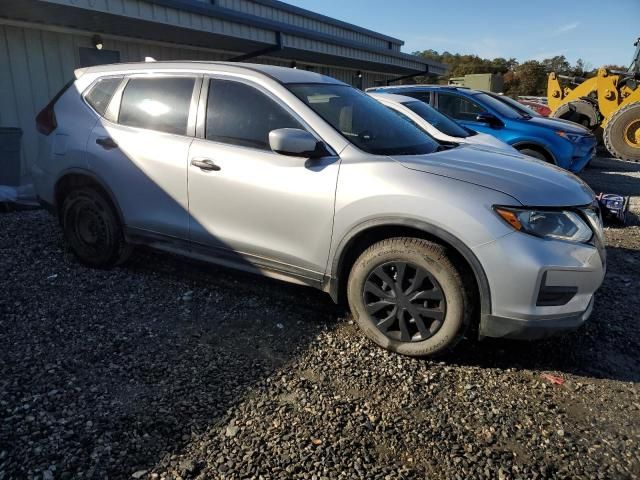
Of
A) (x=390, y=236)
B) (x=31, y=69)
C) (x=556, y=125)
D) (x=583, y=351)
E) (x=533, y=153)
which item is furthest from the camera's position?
(x=556, y=125)

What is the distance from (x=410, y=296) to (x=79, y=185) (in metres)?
3.09

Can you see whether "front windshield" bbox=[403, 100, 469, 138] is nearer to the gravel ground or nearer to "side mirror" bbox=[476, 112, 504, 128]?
"side mirror" bbox=[476, 112, 504, 128]

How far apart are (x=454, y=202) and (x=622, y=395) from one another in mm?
1493

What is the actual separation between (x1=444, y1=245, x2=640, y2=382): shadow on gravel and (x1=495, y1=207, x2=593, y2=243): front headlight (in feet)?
2.81

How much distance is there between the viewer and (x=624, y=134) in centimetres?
1184

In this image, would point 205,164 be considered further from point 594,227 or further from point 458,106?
point 458,106

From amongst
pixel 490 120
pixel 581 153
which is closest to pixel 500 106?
pixel 490 120

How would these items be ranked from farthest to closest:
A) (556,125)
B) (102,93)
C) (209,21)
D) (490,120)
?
(209,21) → (556,125) → (490,120) → (102,93)

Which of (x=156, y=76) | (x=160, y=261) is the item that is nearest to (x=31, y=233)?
(x=160, y=261)

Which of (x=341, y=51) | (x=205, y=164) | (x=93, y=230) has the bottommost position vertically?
(x=93, y=230)

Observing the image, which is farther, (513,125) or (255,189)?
(513,125)

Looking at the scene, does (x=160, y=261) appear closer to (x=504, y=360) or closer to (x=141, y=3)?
(x=504, y=360)

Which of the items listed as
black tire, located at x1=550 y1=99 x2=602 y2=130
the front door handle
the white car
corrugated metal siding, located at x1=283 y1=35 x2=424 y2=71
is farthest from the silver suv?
black tire, located at x1=550 y1=99 x2=602 y2=130

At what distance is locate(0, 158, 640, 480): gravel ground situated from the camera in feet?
7.32
